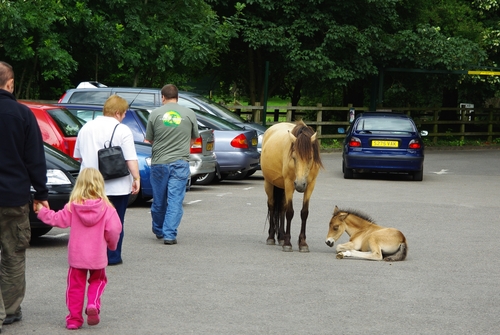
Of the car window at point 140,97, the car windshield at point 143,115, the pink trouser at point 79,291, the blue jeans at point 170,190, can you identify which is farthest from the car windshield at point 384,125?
the pink trouser at point 79,291

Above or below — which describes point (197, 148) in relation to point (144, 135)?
below

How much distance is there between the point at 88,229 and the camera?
279 inches

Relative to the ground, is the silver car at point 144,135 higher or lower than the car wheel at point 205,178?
higher

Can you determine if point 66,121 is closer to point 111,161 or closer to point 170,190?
point 170,190

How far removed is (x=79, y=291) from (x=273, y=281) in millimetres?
2645

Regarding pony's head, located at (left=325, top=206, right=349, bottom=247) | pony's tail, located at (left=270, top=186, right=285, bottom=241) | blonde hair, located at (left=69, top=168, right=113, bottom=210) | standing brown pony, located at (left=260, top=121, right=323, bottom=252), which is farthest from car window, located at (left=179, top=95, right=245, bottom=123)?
blonde hair, located at (left=69, top=168, right=113, bottom=210)

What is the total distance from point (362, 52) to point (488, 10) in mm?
8306

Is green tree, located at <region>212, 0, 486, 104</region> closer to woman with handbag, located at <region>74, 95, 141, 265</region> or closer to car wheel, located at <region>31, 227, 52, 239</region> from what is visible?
car wheel, located at <region>31, 227, 52, 239</region>

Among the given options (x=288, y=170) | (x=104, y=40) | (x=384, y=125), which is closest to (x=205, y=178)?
(x=384, y=125)

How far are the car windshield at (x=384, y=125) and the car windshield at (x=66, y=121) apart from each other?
384 inches

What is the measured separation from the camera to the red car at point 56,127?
14.6m

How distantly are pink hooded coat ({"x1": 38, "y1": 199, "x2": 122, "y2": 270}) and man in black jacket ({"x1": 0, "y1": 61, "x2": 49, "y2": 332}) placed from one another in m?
0.20

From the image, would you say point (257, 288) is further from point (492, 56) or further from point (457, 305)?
point (492, 56)

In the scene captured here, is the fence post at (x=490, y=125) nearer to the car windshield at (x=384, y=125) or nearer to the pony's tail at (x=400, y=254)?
the car windshield at (x=384, y=125)
